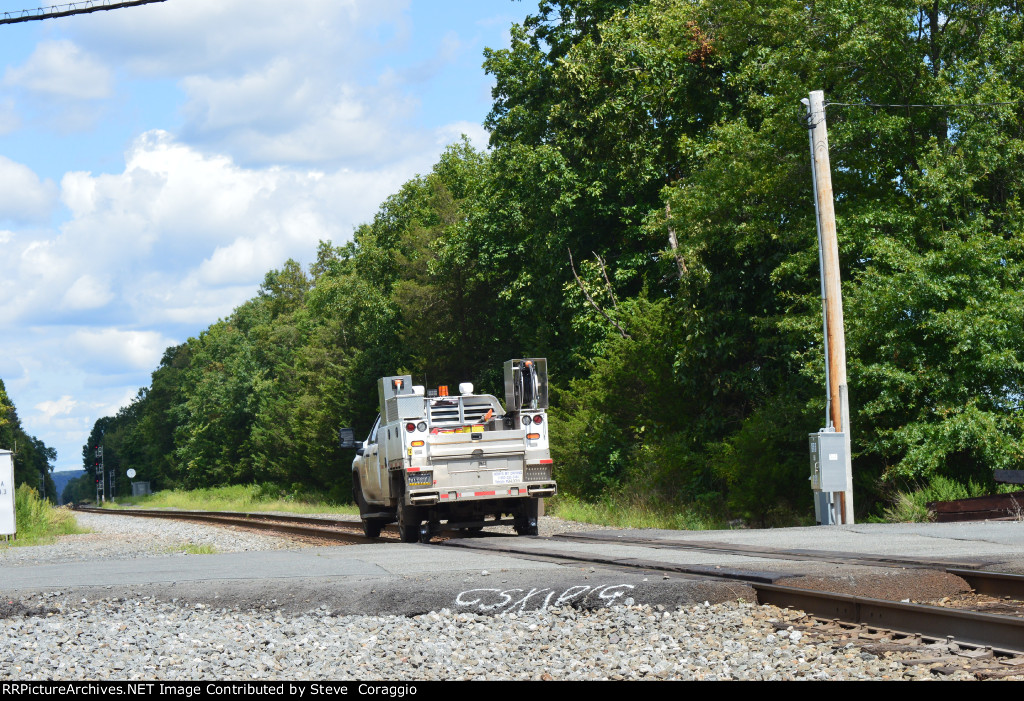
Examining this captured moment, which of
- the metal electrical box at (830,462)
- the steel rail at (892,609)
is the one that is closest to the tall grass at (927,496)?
the metal electrical box at (830,462)

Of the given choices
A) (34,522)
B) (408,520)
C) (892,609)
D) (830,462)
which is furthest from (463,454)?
(34,522)

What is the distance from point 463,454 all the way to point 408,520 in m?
1.47

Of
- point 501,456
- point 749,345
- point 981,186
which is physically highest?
point 981,186

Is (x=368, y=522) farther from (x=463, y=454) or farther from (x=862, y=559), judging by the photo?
(x=862, y=559)

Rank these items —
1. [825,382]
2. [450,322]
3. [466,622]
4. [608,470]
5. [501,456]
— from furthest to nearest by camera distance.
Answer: [450,322] < [608,470] < [825,382] < [501,456] < [466,622]

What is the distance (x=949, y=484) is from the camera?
18156 millimetres

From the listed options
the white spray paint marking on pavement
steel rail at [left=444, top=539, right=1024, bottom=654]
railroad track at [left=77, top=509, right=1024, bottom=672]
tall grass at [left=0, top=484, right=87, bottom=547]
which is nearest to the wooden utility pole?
railroad track at [left=77, top=509, right=1024, bottom=672]

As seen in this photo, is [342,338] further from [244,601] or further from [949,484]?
[244,601]

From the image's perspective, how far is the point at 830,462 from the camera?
17484mm

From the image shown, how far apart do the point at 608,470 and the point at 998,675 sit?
82.8 feet

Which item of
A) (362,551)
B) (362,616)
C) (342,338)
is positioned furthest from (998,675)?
(342,338)

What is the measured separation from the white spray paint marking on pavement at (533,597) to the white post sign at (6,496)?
62.7ft

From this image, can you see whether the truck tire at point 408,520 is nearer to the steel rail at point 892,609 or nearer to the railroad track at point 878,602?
the railroad track at point 878,602

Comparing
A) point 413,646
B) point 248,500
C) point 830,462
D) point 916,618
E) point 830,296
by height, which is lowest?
point 248,500
